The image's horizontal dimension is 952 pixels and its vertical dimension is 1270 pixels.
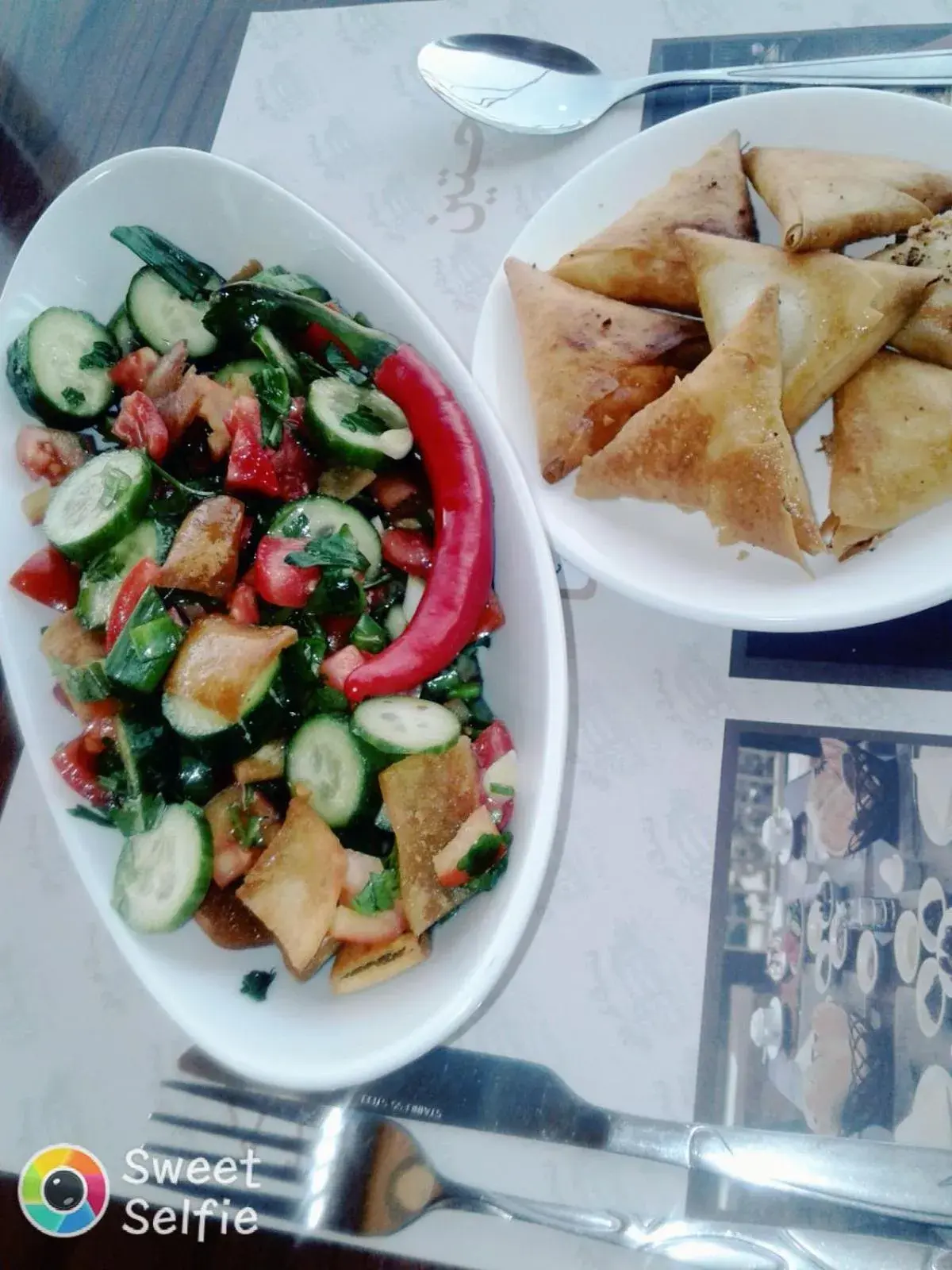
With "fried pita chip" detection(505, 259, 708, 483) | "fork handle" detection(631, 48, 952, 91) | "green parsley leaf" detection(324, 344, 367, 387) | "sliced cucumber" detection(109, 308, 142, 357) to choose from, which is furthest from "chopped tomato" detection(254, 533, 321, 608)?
"fork handle" detection(631, 48, 952, 91)

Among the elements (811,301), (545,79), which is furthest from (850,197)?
(545,79)

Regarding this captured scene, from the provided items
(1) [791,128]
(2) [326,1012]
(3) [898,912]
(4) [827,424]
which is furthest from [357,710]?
(1) [791,128]

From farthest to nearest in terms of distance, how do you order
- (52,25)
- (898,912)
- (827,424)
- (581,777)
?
(52,25) → (827,424) → (581,777) → (898,912)

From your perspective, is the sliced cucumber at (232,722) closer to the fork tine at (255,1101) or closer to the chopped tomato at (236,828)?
the chopped tomato at (236,828)

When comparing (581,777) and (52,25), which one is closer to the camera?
(581,777)

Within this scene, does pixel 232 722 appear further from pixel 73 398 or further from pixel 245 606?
pixel 73 398

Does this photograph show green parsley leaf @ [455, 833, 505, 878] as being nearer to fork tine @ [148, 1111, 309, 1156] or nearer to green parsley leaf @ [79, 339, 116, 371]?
fork tine @ [148, 1111, 309, 1156]

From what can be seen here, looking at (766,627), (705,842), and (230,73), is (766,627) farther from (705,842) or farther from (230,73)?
(230,73)
